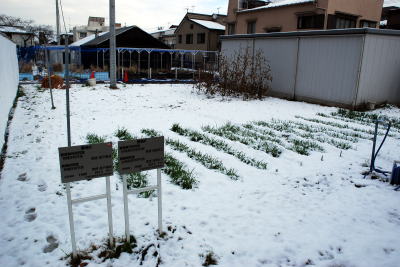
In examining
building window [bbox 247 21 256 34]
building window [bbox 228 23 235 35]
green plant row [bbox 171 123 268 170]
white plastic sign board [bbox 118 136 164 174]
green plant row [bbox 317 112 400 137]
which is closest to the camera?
white plastic sign board [bbox 118 136 164 174]

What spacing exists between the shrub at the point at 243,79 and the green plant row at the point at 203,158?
7.40 metres

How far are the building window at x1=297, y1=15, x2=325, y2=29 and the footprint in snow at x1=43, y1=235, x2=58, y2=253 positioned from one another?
22.6m

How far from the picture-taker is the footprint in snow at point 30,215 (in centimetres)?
371

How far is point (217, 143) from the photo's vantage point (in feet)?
22.3

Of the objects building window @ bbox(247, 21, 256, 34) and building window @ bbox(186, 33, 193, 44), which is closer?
building window @ bbox(247, 21, 256, 34)

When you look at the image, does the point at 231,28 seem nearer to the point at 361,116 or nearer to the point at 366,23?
the point at 366,23

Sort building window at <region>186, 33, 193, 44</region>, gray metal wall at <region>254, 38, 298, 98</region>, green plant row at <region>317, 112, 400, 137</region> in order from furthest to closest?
building window at <region>186, 33, 193, 44</region> → gray metal wall at <region>254, 38, 298, 98</region> → green plant row at <region>317, 112, 400, 137</region>

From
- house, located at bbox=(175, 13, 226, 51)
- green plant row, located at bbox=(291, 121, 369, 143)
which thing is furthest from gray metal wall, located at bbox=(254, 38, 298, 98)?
house, located at bbox=(175, 13, 226, 51)

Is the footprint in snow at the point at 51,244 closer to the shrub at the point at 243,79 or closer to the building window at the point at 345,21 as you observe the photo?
the shrub at the point at 243,79

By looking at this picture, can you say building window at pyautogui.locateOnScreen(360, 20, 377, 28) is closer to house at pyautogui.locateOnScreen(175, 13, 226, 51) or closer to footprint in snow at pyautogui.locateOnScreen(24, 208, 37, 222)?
house at pyautogui.locateOnScreen(175, 13, 226, 51)

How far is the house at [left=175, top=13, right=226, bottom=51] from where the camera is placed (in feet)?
123

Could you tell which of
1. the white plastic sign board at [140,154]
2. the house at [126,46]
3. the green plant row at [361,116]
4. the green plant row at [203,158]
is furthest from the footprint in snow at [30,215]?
the house at [126,46]

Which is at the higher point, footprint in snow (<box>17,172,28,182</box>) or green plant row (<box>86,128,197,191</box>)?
green plant row (<box>86,128,197,191</box>)

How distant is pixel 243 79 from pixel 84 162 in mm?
11495
